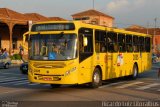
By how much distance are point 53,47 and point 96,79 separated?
290 cm

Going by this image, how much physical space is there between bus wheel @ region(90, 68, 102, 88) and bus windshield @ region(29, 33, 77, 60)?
213 centimetres

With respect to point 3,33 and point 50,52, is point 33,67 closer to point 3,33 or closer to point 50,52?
point 50,52

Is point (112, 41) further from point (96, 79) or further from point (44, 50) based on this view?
point (44, 50)

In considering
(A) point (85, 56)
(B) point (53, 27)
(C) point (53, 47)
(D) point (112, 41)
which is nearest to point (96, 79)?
(A) point (85, 56)

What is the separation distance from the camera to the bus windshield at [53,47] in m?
15.7

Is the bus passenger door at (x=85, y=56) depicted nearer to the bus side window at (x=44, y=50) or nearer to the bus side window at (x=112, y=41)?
the bus side window at (x=44, y=50)

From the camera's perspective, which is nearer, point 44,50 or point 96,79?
point 44,50

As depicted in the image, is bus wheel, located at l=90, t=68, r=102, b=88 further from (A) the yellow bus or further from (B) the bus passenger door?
(B) the bus passenger door

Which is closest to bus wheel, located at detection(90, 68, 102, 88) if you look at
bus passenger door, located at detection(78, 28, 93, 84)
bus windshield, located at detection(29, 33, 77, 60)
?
Result: bus passenger door, located at detection(78, 28, 93, 84)

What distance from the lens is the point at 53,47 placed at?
1581 cm

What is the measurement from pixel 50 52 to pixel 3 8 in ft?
137

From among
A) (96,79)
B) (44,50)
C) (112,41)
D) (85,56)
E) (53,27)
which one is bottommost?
(96,79)

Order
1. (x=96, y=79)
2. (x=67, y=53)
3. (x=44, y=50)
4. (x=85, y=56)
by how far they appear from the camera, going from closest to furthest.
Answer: (x=67, y=53) < (x=44, y=50) < (x=85, y=56) < (x=96, y=79)

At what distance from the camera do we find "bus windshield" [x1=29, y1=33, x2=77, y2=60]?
1567 centimetres
